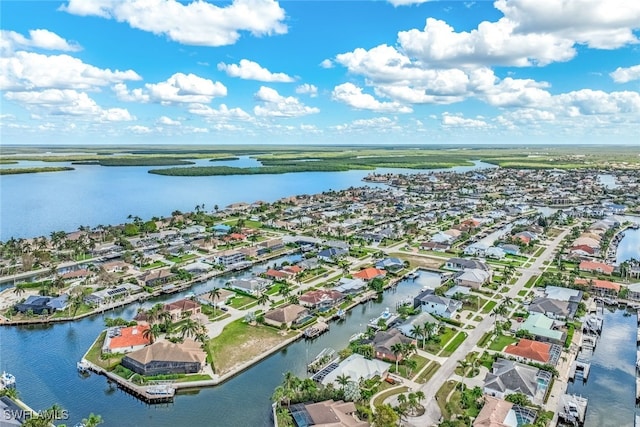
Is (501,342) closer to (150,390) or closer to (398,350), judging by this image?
(398,350)

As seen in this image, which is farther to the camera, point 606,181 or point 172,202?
point 606,181

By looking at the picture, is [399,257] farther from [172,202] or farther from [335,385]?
[172,202]

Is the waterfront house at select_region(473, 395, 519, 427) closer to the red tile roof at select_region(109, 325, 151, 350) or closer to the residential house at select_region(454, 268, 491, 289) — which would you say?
the residential house at select_region(454, 268, 491, 289)

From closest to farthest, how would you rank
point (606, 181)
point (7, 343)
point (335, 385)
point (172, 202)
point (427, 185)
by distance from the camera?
point (335, 385), point (7, 343), point (172, 202), point (427, 185), point (606, 181)

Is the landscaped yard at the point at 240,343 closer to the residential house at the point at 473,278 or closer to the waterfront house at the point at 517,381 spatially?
the waterfront house at the point at 517,381

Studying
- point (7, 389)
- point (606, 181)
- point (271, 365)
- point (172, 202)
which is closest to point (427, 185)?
point (606, 181)

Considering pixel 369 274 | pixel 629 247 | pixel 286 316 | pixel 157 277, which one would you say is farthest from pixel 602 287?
pixel 157 277

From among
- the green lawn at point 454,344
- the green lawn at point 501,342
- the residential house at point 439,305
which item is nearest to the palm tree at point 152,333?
the green lawn at point 454,344
